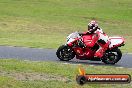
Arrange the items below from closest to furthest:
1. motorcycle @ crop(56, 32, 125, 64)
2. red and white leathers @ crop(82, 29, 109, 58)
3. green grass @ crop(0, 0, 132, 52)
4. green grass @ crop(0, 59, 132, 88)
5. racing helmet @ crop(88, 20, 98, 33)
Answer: green grass @ crop(0, 59, 132, 88)
racing helmet @ crop(88, 20, 98, 33)
red and white leathers @ crop(82, 29, 109, 58)
motorcycle @ crop(56, 32, 125, 64)
green grass @ crop(0, 0, 132, 52)

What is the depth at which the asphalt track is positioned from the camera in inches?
643

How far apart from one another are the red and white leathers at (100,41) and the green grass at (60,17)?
48.0 feet

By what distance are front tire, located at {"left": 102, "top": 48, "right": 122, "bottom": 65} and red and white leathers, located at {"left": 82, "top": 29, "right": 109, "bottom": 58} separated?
7.8 inches

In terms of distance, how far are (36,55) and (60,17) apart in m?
29.1

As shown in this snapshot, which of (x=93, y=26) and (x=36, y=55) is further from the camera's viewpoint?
(x=36, y=55)

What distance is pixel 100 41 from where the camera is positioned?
52.7 feet

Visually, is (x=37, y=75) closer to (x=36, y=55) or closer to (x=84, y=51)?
(x=84, y=51)

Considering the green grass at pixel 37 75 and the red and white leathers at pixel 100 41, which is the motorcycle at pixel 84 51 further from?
the green grass at pixel 37 75

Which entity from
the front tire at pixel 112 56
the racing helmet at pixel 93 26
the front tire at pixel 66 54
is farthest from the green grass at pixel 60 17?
the racing helmet at pixel 93 26

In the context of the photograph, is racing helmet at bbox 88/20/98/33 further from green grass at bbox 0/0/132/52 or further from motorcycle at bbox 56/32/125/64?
green grass at bbox 0/0/132/52

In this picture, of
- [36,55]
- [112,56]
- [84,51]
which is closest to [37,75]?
[84,51]

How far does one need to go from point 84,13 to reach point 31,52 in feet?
107

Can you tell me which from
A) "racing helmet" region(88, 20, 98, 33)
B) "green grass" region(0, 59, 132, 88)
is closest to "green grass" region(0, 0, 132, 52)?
"racing helmet" region(88, 20, 98, 33)

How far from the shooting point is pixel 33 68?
489 inches
